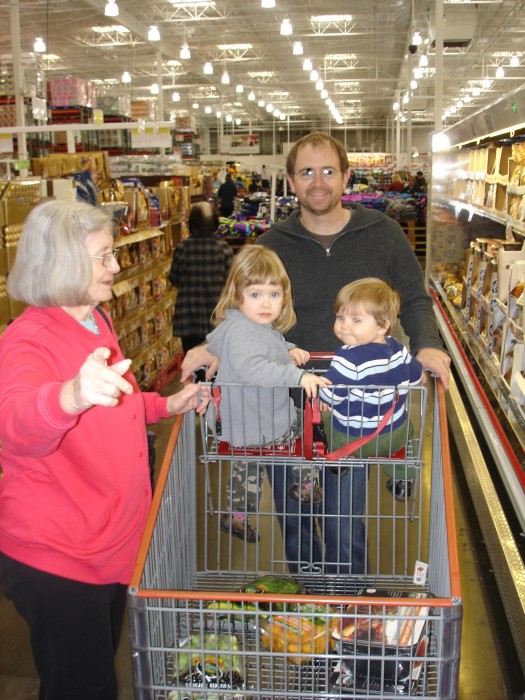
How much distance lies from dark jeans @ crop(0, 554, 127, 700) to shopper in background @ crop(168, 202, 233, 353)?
4049 mm

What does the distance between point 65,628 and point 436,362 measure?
50.2 inches

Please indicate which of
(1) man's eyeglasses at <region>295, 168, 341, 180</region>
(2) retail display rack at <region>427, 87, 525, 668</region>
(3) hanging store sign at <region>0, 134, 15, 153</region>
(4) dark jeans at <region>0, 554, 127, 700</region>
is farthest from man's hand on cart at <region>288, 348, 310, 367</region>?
(3) hanging store sign at <region>0, 134, 15, 153</region>

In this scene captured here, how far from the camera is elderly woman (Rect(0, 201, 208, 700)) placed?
5.68 ft

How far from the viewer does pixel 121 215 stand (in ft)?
18.5

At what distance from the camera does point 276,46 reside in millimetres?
22453

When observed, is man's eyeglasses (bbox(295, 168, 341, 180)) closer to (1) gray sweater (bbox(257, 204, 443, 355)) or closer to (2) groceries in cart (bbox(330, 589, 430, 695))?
(1) gray sweater (bbox(257, 204, 443, 355))

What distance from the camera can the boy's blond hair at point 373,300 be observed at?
6.86 ft

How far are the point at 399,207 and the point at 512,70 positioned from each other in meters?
13.4

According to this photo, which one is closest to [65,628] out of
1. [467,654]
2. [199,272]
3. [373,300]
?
[373,300]

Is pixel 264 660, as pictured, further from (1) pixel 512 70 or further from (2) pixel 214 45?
(1) pixel 512 70

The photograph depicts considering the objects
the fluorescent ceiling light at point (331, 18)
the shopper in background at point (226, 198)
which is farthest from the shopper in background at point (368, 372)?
the fluorescent ceiling light at point (331, 18)

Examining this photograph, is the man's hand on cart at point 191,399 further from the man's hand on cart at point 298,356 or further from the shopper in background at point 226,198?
the shopper in background at point 226,198

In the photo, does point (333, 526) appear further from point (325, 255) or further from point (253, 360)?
point (325, 255)

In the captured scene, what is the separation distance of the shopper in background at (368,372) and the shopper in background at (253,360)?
0.13 meters
